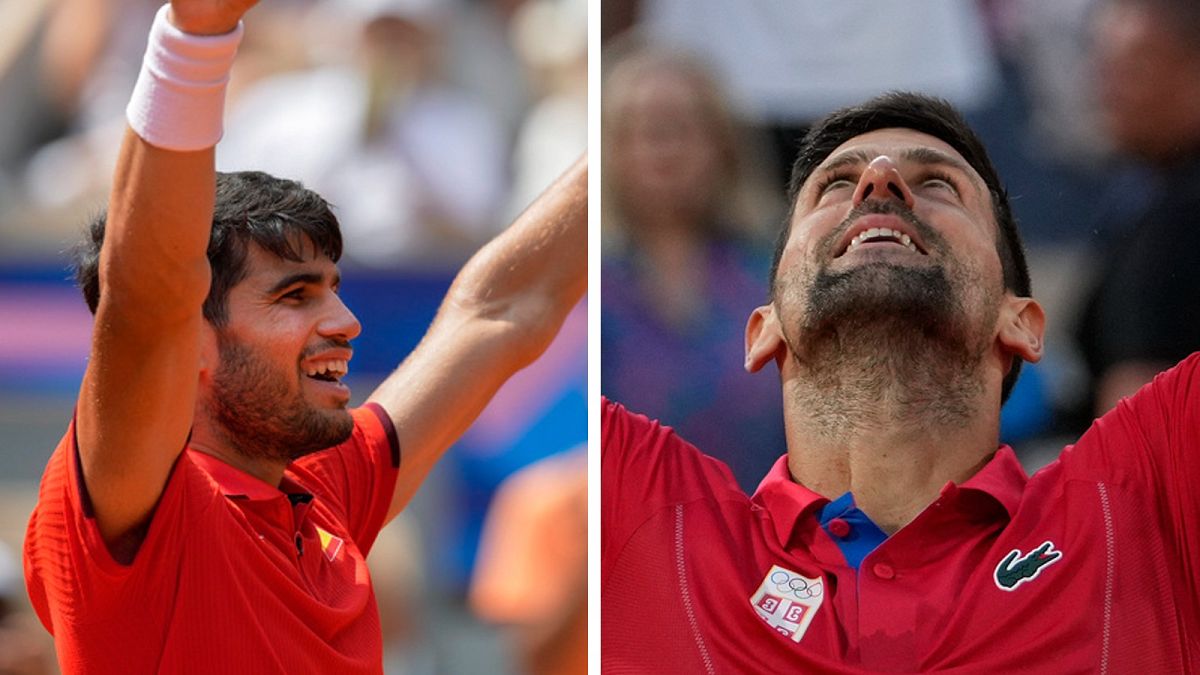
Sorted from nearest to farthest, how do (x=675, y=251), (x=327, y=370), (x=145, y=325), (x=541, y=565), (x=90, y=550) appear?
(x=145, y=325) < (x=90, y=550) < (x=327, y=370) < (x=675, y=251) < (x=541, y=565)

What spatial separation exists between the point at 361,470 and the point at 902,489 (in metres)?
0.87

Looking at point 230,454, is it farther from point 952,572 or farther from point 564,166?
point 564,166

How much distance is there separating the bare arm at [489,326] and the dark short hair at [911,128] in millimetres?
403

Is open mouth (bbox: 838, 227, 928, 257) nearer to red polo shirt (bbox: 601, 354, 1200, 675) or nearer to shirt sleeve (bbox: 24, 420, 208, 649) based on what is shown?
red polo shirt (bbox: 601, 354, 1200, 675)

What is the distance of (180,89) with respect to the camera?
6.17 feet

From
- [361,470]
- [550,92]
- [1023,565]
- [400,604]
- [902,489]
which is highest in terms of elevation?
[550,92]

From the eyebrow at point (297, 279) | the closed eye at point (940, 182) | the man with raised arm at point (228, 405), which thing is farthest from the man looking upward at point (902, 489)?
the eyebrow at point (297, 279)

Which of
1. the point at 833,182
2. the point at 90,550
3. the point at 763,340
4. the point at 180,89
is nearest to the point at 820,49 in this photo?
the point at 833,182

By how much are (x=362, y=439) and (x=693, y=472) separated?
551 millimetres

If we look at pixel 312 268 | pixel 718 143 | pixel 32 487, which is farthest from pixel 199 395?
pixel 32 487

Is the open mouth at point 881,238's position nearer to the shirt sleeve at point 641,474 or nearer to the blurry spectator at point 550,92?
the shirt sleeve at point 641,474

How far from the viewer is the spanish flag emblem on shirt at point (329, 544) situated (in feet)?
8.48

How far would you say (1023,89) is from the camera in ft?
8.81

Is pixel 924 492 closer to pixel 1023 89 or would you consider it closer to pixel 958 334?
pixel 958 334
